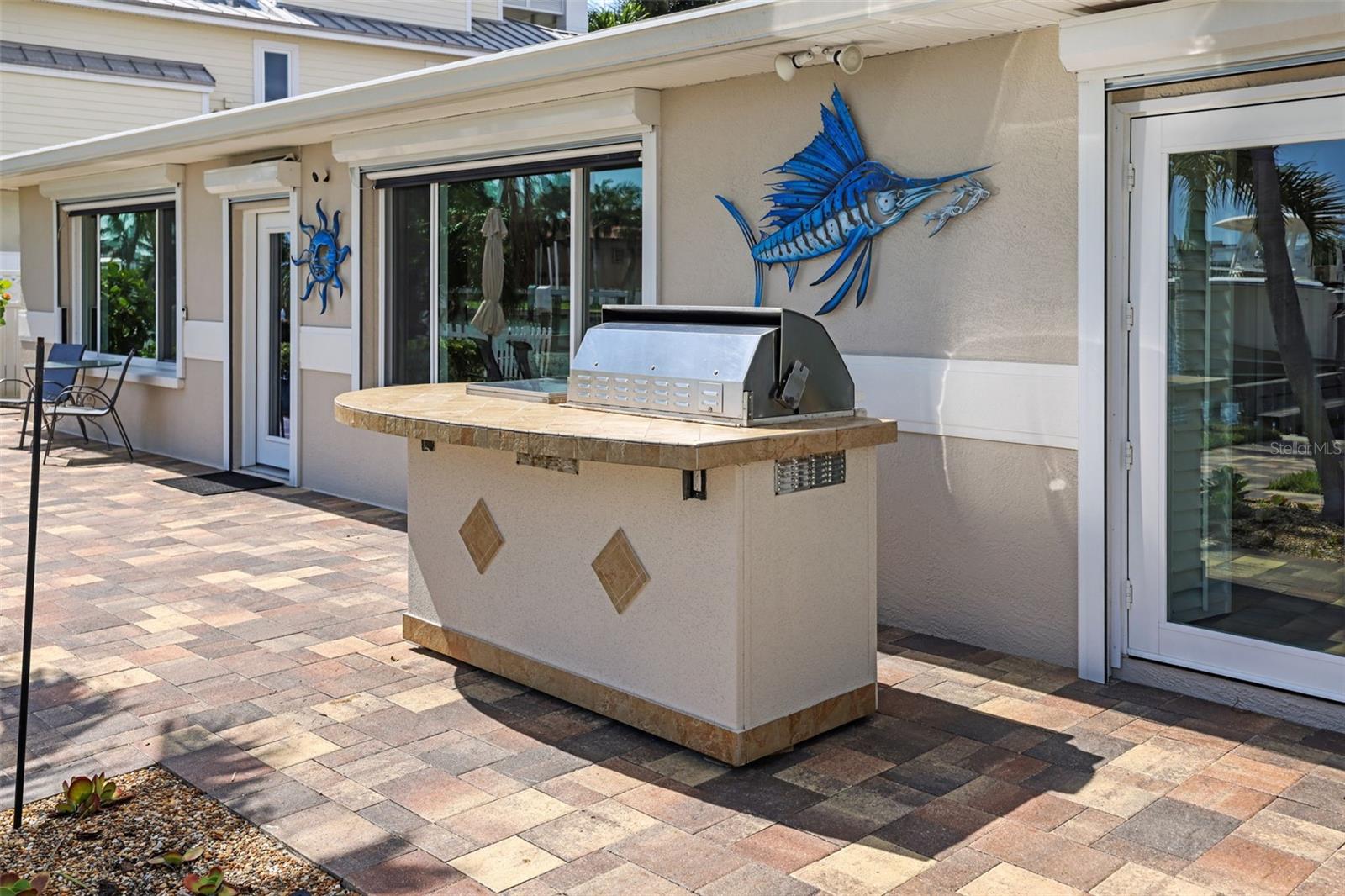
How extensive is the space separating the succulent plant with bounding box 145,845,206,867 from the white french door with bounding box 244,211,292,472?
6386 mm

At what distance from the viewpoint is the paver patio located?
3.08 metres

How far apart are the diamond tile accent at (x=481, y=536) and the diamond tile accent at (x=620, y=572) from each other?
559mm

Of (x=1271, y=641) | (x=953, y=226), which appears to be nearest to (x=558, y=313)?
(x=953, y=226)

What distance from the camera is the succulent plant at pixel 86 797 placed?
134 inches

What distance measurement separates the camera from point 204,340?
9.95 meters

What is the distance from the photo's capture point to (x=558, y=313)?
6895mm

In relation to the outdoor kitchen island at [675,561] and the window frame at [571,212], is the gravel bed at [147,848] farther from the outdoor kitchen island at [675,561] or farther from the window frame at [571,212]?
the window frame at [571,212]

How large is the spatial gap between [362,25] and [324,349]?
13173 millimetres

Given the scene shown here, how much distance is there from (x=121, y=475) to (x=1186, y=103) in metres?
8.01

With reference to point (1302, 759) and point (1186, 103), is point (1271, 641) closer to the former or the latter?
point (1302, 759)

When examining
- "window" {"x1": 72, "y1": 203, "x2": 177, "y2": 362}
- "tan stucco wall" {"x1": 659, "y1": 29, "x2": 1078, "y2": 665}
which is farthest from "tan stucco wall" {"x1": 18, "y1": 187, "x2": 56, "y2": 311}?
"tan stucco wall" {"x1": 659, "y1": 29, "x2": 1078, "y2": 665}

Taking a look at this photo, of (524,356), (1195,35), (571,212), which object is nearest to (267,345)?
(524,356)

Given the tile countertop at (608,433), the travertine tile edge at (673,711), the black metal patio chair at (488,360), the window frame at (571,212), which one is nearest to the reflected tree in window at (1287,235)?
the tile countertop at (608,433)

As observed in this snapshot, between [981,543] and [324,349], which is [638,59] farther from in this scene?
[324,349]
